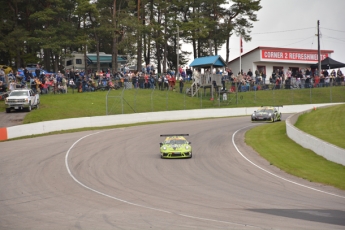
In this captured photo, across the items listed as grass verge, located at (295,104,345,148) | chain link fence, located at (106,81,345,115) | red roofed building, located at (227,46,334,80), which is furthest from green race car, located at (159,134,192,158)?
red roofed building, located at (227,46,334,80)

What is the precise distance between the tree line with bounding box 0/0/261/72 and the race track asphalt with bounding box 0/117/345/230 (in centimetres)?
3397

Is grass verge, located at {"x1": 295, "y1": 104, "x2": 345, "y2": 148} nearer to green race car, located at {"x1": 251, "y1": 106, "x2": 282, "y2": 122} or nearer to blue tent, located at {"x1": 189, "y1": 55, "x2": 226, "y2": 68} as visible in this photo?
green race car, located at {"x1": 251, "y1": 106, "x2": 282, "y2": 122}

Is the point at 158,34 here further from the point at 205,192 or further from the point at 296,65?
the point at 205,192

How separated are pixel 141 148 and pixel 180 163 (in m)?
5.66

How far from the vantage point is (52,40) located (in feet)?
200

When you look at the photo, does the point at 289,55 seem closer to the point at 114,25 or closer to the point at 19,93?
the point at 114,25

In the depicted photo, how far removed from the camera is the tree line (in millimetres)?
61156

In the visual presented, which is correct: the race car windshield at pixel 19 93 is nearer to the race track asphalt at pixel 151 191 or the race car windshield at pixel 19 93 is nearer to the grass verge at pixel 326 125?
the race track asphalt at pixel 151 191

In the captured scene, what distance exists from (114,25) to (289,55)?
94.7 feet

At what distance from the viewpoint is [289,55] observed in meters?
78.4

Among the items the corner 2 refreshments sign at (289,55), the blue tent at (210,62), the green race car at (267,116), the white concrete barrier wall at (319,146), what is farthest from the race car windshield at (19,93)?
the corner 2 refreshments sign at (289,55)

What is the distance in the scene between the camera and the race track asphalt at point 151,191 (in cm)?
1262

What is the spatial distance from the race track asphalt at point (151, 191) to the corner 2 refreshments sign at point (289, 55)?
4874cm

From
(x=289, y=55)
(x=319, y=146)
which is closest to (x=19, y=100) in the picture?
(x=319, y=146)
